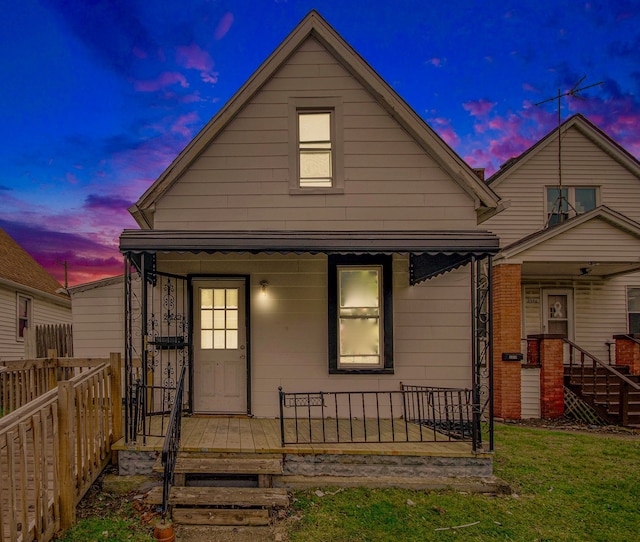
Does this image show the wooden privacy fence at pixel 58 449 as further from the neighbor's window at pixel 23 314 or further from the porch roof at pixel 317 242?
the neighbor's window at pixel 23 314

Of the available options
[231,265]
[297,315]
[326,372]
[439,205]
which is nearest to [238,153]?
[231,265]

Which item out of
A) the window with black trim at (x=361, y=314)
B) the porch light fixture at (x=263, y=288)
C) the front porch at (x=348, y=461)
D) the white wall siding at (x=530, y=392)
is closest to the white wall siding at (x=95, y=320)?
the porch light fixture at (x=263, y=288)

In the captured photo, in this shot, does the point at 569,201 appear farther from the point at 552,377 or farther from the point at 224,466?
the point at 224,466

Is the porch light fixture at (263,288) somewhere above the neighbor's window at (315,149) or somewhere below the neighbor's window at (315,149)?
below

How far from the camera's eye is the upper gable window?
740cm

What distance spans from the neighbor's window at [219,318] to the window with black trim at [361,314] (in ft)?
5.68

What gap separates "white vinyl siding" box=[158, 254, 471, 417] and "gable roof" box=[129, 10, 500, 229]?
52.1 inches

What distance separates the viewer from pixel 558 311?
12375 mm

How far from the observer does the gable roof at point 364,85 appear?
23.5 feet

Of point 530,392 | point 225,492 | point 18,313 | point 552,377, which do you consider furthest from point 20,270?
point 552,377

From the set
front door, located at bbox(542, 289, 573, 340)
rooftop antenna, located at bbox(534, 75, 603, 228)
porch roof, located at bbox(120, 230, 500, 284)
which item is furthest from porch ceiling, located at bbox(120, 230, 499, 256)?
rooftop antenna, located at bbox(534, 75, 603, 228)

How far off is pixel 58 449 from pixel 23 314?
16287mm

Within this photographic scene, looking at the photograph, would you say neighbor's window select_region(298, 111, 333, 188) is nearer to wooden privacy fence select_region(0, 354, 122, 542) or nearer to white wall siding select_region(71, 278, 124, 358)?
wooden privacy fence select_region(0, 354, 122, 542)

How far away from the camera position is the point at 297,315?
7.27 meters
